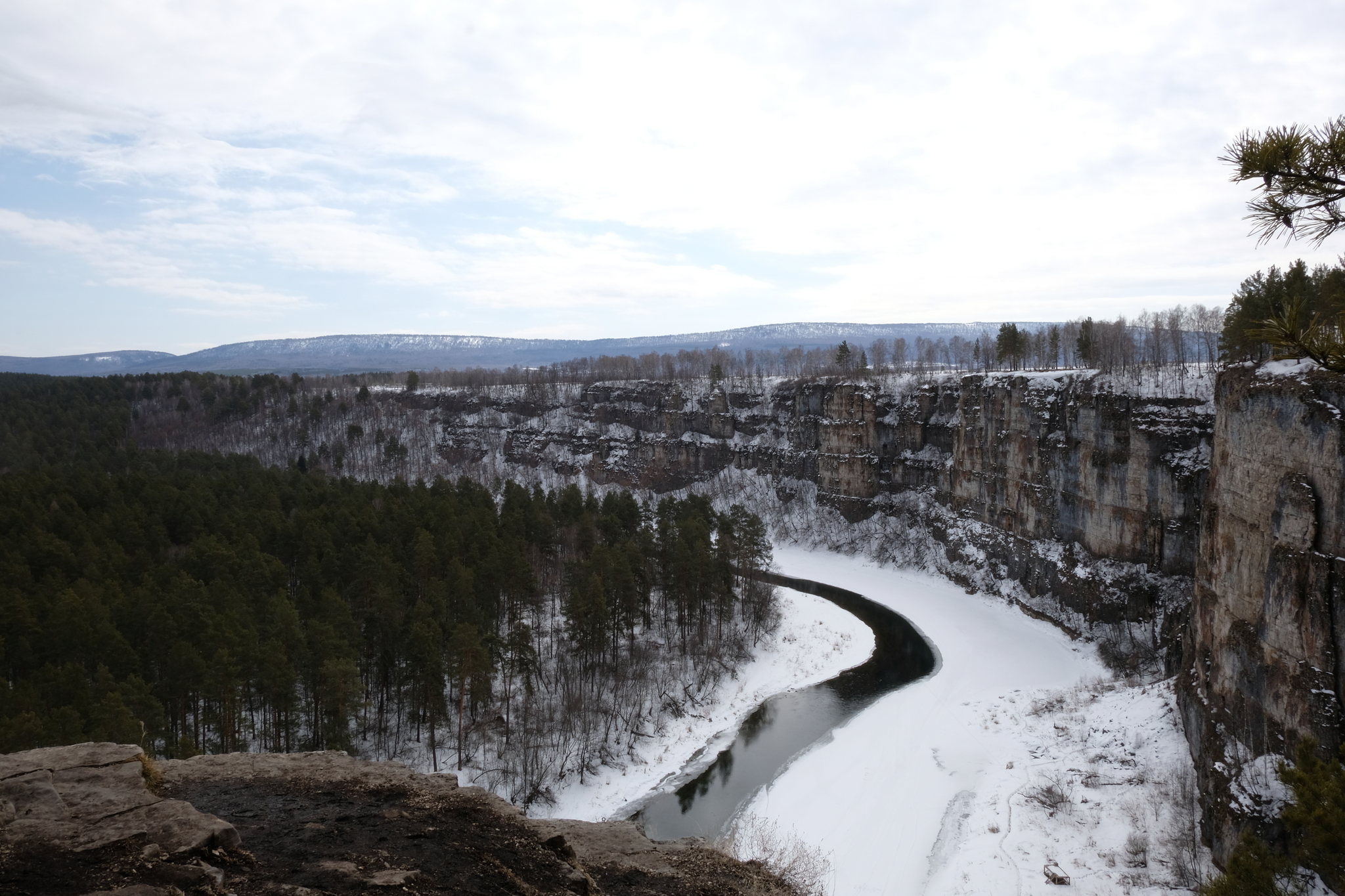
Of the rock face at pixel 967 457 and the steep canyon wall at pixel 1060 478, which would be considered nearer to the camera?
the steep canyon wall at pixel 1060 478

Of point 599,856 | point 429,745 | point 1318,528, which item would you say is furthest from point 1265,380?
point 429,745

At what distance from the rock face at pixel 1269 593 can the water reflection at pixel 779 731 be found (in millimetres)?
14787

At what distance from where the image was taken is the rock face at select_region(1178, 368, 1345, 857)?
61.1 ft

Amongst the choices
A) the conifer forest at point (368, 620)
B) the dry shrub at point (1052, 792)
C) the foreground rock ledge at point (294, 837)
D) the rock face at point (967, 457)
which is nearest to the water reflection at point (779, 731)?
the conifer forest at point (368, 620)

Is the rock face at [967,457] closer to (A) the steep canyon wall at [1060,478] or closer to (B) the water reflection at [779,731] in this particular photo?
(A) the steep canyon wall at [1060,478]

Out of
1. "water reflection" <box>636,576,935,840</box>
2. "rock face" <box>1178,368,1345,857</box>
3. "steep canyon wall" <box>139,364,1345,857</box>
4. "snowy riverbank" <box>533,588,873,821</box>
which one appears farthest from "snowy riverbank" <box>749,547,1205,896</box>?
"snowy riverbank" <box>533,588,873,821</box>

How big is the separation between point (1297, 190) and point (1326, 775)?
998 cm

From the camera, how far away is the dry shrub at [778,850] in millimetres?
21234

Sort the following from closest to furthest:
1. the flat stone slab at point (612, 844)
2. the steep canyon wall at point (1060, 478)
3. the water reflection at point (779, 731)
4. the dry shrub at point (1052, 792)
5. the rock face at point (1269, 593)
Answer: the flat stone slab at point (612, 844) < the rock face at point (1269, 593) < the steep canyon wall at point (1060, 478) < the dry shrub at point (1052, 792) < the water reflection at point (779, 731)

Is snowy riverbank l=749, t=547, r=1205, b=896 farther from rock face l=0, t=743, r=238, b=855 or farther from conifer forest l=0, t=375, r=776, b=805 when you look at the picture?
rock face l=0, t=743, r=238, b=855

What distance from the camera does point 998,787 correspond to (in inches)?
1084

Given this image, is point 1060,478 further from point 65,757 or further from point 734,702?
point 65,757

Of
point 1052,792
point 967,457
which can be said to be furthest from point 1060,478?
point 1052,792

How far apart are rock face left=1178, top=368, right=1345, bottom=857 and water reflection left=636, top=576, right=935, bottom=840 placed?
582 inches
